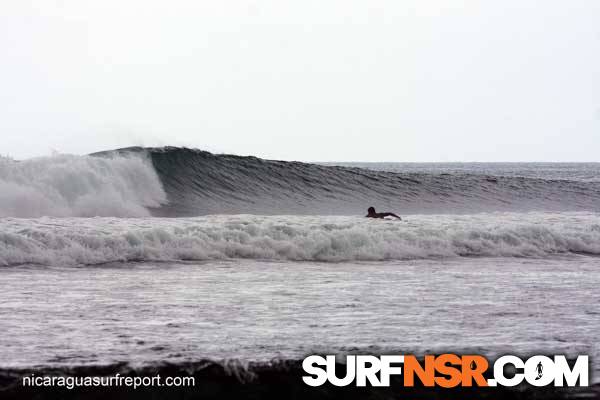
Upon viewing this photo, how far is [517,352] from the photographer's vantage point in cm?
484

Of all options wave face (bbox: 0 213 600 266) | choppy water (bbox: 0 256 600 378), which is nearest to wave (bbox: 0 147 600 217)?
wave face (bbox: 0 213 600 266)

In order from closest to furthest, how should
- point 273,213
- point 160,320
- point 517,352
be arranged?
point 517,352 → point 160,320 → point 273,213

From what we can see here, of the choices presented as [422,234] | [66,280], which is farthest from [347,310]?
[422,234]

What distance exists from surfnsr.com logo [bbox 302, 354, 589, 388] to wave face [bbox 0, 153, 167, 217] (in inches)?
454

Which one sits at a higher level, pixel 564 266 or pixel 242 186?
pixel 242 186

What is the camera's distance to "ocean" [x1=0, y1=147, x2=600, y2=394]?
16.8ft

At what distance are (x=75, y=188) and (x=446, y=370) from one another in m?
13.2

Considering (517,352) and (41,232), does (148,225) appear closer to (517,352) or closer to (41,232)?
(41,232)

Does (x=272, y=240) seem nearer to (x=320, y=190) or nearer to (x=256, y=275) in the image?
(x=256, y=275)

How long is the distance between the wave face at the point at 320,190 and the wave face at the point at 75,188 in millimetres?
786

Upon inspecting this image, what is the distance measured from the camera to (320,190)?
21609 mm

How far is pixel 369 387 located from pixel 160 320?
2.27 m

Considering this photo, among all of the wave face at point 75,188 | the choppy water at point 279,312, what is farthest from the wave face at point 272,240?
the wave face at point 75,188

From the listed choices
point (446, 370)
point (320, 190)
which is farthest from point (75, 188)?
point (446, 370)
